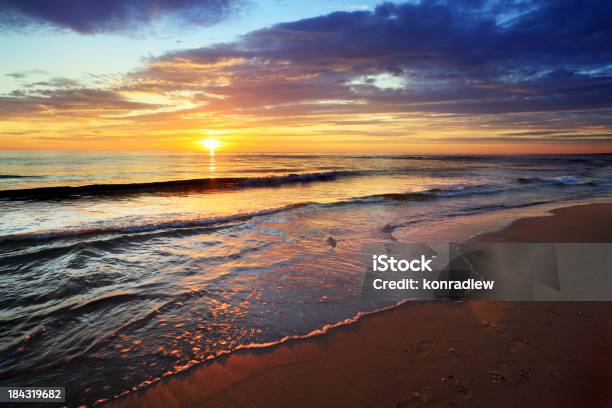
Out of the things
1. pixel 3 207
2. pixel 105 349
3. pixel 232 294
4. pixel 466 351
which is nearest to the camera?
pixel 466 351

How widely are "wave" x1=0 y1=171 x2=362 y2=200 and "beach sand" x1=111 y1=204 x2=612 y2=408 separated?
15985mm

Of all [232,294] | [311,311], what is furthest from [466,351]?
[232,294]

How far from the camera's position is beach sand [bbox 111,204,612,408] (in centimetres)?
290

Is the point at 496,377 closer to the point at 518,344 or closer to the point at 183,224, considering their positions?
the point at 518,344

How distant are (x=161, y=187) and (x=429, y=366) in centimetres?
1962

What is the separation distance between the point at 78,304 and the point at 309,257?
4014 mm

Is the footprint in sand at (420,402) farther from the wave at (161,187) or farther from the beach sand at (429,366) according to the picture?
the wave at (161,187)

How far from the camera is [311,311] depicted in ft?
15.2

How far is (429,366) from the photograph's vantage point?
129 inches

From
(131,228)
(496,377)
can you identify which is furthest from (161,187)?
(496,377)

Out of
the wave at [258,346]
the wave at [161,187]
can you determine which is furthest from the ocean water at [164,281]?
the wave at [161,187]

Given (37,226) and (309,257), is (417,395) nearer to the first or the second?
(309,257)

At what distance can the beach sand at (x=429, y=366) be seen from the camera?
290cm

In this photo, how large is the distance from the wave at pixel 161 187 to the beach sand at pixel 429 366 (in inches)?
629
